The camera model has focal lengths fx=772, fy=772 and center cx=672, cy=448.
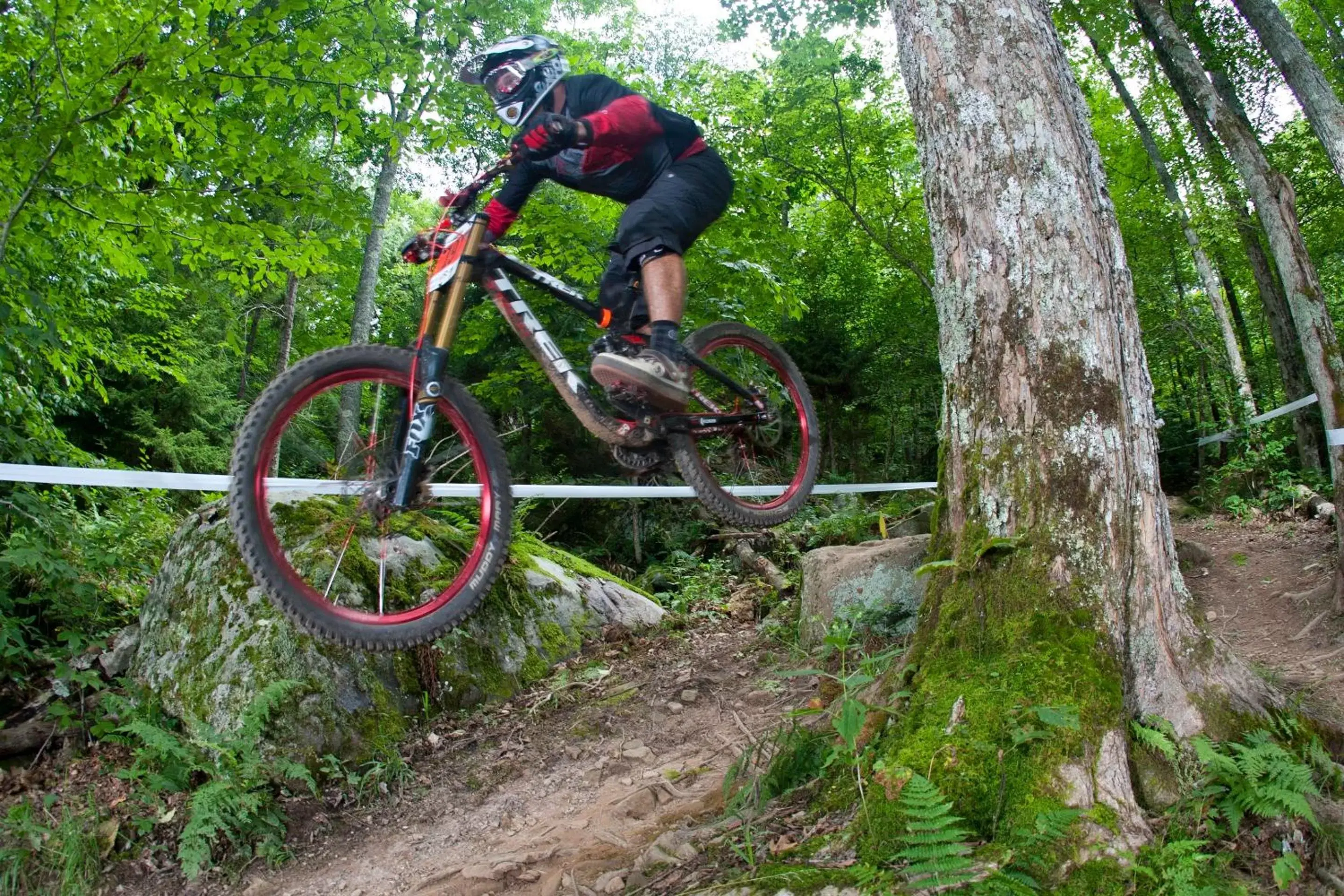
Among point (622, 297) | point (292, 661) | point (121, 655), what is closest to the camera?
point (622, 297)

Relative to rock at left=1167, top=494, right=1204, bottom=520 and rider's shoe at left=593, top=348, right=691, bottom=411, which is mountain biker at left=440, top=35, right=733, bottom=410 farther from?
rock at left=1167, top=494, right=1204, bottom=520

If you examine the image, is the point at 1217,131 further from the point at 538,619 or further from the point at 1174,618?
the point at 538,619

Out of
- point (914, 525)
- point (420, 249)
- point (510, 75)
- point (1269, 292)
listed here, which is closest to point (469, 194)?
point (420, 249)

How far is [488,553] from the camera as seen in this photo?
2766 millimetres

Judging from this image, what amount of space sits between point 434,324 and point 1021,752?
2.34 meters

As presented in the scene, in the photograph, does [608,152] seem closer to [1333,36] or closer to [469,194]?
[469,194]

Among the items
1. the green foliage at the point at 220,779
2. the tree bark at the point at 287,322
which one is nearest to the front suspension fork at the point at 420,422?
the green foliage at the point at 220,779

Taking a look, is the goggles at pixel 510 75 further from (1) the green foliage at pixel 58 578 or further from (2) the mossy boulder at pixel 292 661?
(1) the green foliage at pixel 58 578

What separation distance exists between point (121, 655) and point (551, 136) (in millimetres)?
4089

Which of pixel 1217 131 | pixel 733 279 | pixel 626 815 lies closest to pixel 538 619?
pixel 626 815

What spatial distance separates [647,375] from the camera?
9.79 feet

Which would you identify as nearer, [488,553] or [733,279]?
[488,553]

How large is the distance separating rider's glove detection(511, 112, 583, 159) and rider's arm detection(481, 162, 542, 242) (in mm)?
336

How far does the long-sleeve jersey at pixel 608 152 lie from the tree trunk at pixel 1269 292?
25.8 ft
